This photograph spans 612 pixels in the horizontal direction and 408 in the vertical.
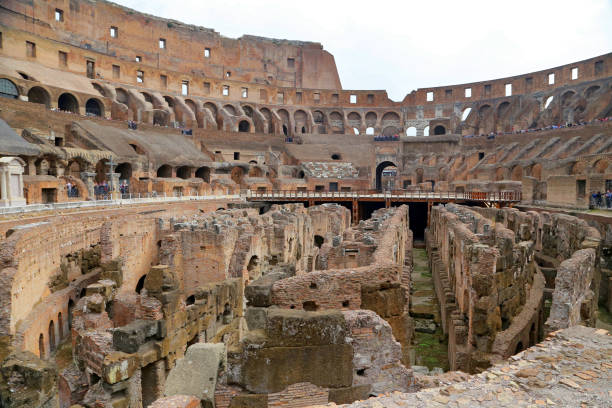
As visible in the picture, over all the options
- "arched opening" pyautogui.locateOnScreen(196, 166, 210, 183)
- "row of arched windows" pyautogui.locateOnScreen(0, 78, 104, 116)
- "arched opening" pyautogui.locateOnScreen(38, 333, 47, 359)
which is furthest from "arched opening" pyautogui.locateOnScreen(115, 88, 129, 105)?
"arched opening" pyautogui.locateOnScreen(38, 333, 47, 359)

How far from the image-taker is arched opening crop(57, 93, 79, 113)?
37.1m

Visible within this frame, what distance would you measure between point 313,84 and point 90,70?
32653 millimetres

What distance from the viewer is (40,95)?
114 ft

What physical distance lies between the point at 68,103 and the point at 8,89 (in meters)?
6.77

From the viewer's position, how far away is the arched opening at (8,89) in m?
30.6

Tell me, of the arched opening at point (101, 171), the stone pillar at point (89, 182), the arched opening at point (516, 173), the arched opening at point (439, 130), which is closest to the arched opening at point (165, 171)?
the arched opening at point (101, 171)

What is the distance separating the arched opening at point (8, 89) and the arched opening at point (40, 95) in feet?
8.53

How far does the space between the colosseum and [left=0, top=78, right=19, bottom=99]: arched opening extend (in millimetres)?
124

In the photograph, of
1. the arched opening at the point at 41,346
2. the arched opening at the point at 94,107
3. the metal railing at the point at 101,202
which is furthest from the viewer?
the arched opening at the point at 94,107

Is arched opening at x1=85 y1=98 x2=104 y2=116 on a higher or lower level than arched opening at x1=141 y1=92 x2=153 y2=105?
lower

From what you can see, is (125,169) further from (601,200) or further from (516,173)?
(516,173)

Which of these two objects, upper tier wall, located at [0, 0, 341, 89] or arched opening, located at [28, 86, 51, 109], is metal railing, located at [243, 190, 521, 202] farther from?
upper tier wall, located at [0, 0, 341, 89]

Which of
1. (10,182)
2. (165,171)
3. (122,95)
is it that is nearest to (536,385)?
(10,182)

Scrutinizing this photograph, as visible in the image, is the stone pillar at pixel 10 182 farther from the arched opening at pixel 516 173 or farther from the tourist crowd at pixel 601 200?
the arched opening at pixel 516 173
